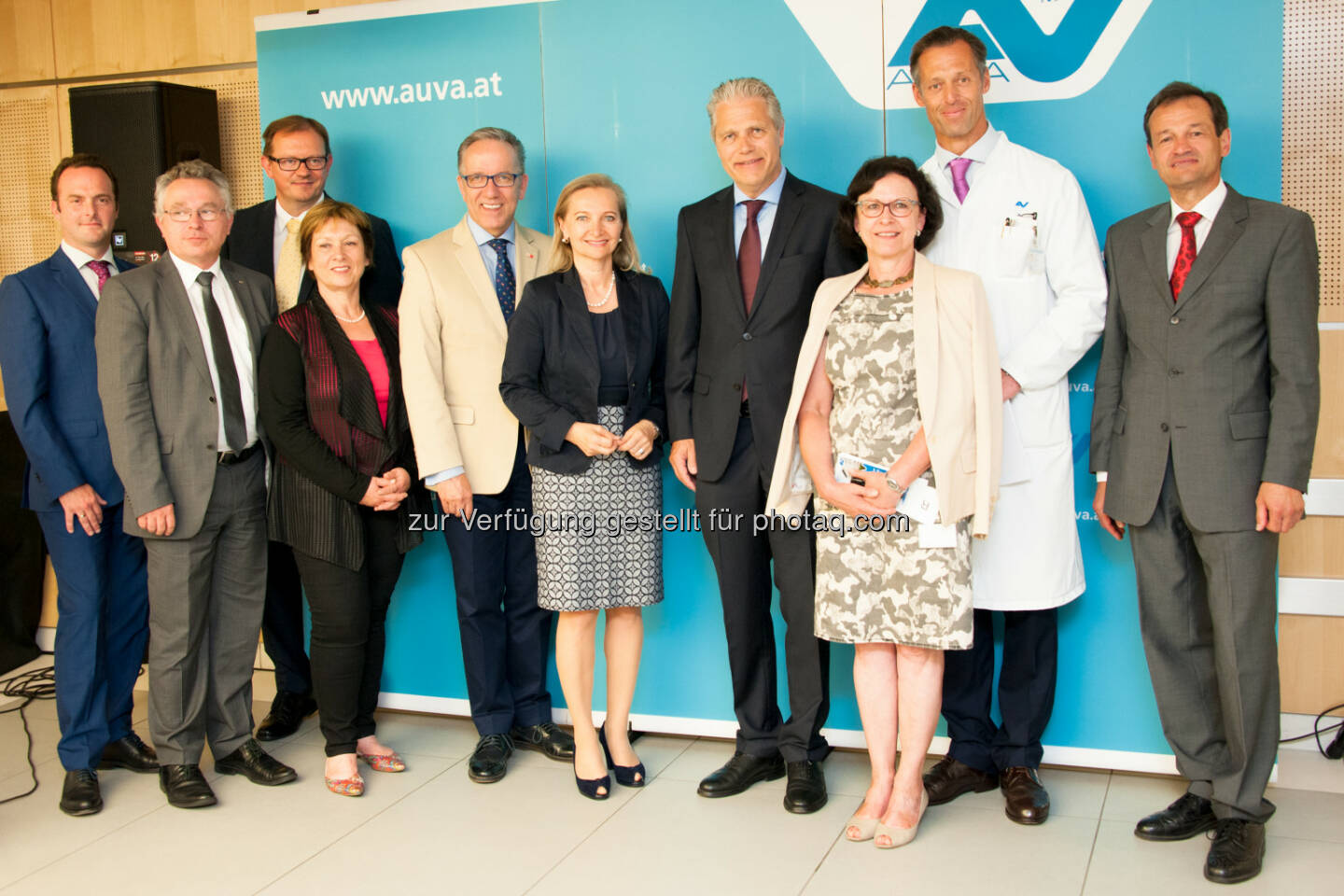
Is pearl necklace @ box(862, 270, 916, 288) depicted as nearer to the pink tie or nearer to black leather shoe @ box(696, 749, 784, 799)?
black leather shoe @ box(696, 749, 784, 799)

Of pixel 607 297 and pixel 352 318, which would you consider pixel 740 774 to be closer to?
pixel 607 297

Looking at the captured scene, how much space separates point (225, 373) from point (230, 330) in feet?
0.51

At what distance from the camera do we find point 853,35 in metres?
→ 3.50

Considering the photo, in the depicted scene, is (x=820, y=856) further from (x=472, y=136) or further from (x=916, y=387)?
(x=472, y=136)

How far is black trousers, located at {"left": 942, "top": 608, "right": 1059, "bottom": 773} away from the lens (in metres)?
3.29

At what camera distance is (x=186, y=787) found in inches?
136

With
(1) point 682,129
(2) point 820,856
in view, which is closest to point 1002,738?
(2) point 820,856

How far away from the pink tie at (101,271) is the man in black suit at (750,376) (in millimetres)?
1874

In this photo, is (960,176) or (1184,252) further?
(960,176)

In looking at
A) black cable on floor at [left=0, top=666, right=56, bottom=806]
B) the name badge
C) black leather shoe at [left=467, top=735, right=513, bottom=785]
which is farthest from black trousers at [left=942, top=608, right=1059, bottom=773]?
black cable on floor at [left=0, top=666, right=56, bottom=806]

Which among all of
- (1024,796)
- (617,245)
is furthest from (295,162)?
(1024,796)

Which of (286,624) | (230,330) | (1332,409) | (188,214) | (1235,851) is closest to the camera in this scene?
(1235,851)

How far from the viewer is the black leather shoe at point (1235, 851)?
278cm

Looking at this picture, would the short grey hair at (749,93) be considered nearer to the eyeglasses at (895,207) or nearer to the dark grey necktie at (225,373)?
the eyeglasses at (895,207)
